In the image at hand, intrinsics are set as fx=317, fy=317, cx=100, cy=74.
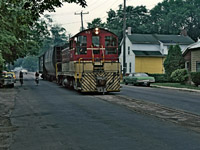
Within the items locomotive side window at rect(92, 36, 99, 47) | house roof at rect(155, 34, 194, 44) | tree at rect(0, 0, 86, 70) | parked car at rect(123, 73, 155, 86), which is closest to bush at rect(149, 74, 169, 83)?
parked car at rect(123, 73, 155, 86)

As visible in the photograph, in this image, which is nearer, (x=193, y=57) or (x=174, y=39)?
(x=193, y=57)

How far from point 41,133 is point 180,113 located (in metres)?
6.30

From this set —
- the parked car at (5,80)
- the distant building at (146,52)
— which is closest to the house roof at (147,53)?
the distant building at (146,52)

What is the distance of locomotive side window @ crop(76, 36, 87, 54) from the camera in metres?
22.5

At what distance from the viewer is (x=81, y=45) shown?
2269 cm

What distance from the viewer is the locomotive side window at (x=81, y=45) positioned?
22.5m

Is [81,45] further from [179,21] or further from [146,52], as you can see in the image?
[179,21]

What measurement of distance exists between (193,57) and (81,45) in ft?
56.4

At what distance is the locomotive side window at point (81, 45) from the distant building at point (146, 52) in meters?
31.4

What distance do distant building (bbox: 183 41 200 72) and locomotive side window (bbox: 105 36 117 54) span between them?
13.6 metres

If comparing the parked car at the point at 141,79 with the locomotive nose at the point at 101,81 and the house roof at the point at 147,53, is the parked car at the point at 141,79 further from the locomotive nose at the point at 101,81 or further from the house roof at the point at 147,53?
the house roof at the point at 147,53

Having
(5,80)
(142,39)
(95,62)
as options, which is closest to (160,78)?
(142,39)

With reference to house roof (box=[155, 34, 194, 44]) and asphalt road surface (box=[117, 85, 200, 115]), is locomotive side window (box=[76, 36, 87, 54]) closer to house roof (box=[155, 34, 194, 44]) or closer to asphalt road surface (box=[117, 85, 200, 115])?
asphalt road surface (box=[117, 85, 200, 115])

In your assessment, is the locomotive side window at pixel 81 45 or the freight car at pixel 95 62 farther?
the locomotive side window at pixel 81 45
